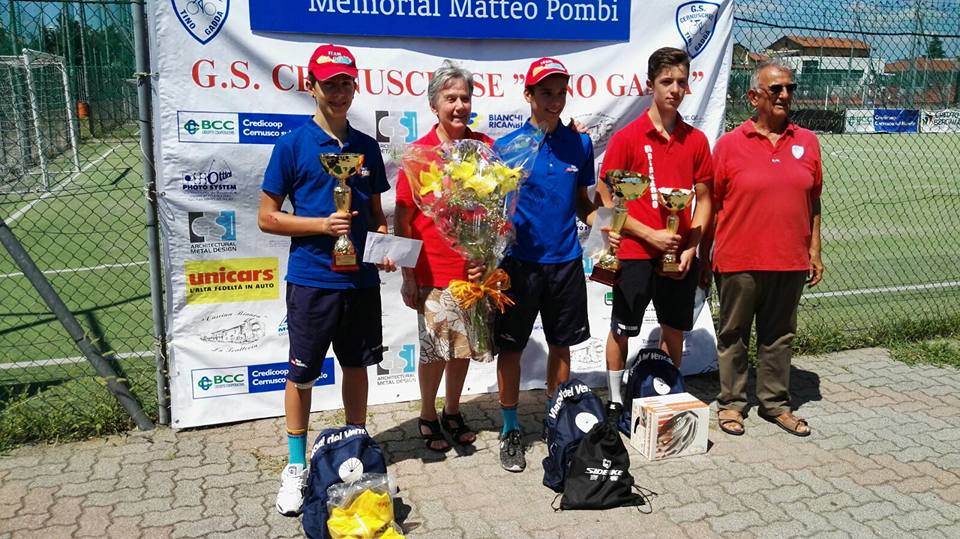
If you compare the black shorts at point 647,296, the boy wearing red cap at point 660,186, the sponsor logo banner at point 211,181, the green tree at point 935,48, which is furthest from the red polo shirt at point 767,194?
the green tree at point 935,48

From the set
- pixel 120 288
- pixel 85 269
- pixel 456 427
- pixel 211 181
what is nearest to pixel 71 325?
pixel 211 181

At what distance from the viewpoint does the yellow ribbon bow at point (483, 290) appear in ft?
12.6

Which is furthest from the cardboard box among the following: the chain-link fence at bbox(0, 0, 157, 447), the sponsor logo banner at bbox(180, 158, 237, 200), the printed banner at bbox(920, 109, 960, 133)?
the printed banner at bbox(920, 109, 960, 133)

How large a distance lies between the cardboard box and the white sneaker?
76.0 inches

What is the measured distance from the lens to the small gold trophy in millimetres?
4168

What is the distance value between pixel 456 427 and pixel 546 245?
131 centimetres

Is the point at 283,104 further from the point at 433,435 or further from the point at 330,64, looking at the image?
the point at 433,435

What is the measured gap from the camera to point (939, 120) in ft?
36.0

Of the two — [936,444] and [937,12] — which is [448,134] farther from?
[937,12]

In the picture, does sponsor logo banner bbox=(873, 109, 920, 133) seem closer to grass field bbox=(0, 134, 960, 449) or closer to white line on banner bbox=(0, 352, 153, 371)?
grass field bbox=(0, 134, 960, 449)

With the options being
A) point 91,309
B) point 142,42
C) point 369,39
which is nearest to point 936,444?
point 369,39

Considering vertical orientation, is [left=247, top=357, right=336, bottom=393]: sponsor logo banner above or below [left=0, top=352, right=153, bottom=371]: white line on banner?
above

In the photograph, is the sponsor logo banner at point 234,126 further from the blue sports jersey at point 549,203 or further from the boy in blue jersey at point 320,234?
the blue sports jersey at point 549,203

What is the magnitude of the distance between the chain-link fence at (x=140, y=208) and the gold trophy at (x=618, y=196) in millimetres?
1596
